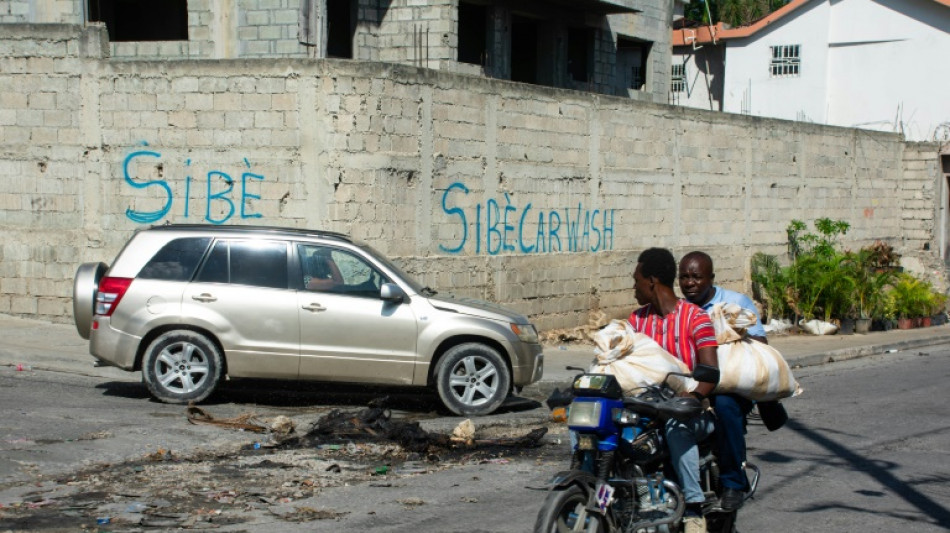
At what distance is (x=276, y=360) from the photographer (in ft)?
35.2

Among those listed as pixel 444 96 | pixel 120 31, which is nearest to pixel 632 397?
pixel 444 96

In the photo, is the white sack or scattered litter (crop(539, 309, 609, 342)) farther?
the white sack

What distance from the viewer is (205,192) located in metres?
14.5

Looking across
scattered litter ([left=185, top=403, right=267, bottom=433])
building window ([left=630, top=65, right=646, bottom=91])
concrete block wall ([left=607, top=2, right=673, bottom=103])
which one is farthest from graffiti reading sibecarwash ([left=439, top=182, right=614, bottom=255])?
building window ([left=630, top=65, right=646, bottom=91])

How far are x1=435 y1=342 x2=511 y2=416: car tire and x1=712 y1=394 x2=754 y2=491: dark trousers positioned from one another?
5045mm

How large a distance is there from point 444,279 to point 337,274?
4765mm

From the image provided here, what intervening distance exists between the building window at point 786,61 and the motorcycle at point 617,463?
3377 cm

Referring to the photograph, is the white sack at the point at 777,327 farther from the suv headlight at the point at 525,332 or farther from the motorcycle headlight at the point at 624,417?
the motorcycle headlight at the point at 624,417

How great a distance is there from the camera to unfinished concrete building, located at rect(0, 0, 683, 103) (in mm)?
22016

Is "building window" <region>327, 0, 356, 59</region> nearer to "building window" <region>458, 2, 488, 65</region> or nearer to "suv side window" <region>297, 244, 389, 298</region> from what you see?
"building window" <region>458, 2, 488, 65</region>

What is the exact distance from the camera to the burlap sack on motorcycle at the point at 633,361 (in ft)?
18.3

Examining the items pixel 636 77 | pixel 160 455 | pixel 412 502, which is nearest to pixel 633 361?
pixel 412 502

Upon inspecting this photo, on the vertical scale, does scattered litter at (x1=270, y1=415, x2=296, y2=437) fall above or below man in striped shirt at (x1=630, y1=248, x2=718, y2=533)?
below

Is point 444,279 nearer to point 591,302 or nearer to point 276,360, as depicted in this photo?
point 591,302
